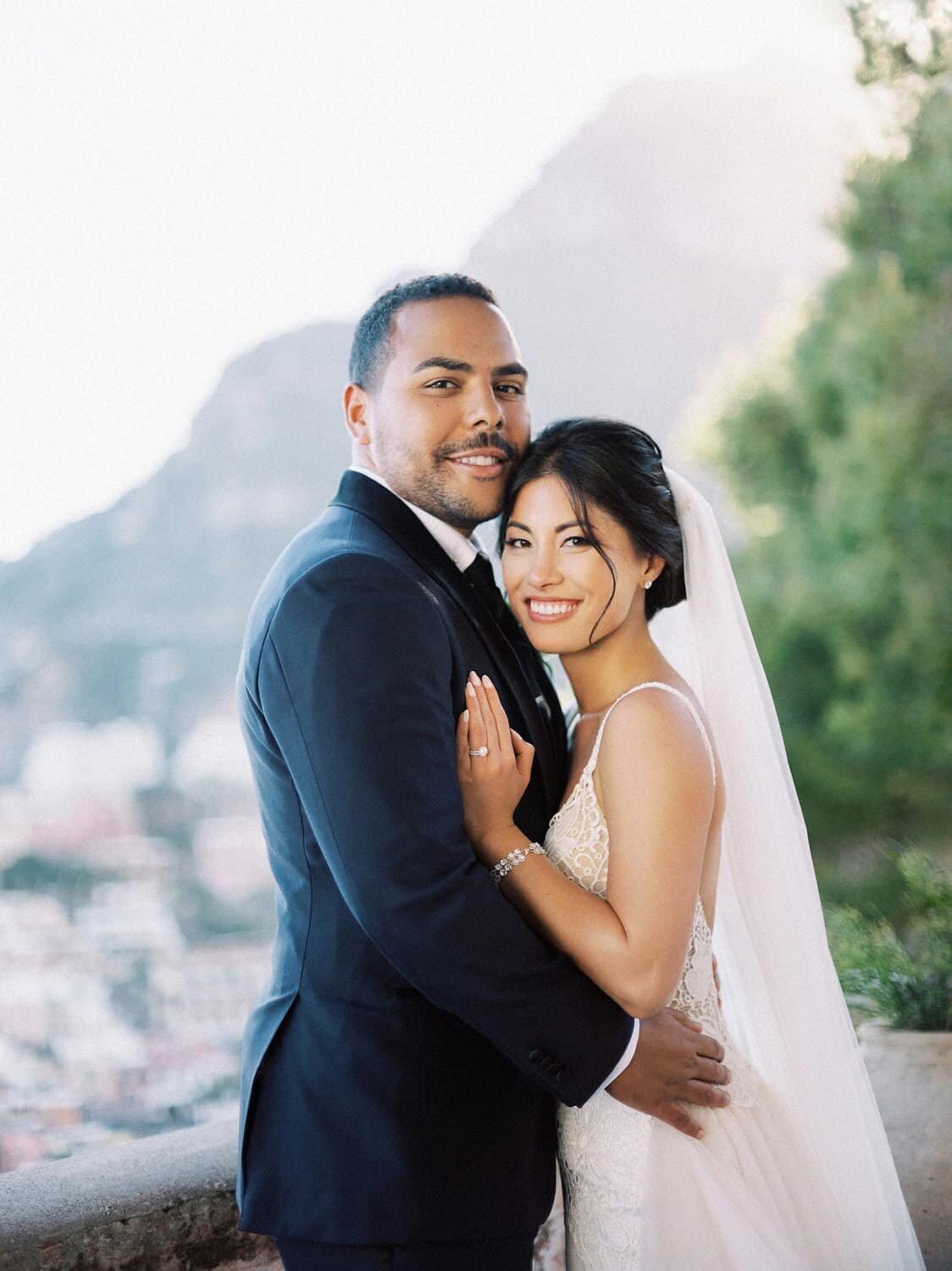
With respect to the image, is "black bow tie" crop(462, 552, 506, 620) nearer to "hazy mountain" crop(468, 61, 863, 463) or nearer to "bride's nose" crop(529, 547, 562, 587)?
"bride's nose" crop(529, 547, 562, 587)

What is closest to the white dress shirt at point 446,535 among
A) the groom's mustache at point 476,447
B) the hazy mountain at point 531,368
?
the groom's mustache at point 476,447

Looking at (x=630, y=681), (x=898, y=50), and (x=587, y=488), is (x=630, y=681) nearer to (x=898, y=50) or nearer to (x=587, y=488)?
(x=587, y=488)

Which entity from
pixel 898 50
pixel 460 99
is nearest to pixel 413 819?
pixel 898 50

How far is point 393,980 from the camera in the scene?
179cm

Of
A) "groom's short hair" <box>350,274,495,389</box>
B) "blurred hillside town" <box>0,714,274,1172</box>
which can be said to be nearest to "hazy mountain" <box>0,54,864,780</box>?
"blurred hillside town" <box>0,714,274,1172</box>

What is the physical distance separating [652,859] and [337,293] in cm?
2774

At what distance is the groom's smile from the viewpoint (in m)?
2.20

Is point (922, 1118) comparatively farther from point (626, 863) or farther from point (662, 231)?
point (662, 231)

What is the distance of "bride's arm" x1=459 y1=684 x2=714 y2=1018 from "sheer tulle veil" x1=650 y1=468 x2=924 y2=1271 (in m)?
0.28

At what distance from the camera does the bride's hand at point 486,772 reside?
1.87m

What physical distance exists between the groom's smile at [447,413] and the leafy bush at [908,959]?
1.81 m

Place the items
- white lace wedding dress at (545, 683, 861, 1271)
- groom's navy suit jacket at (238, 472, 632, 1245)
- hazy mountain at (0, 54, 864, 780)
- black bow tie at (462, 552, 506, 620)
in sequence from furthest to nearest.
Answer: hazy mountain at (0, 54, 864, 780)
black bow tie at (462, 552, 506, 620)
white lace wedding dress at (545, 683, 861, 1271)
groom's navy suit jacket at (238, 472, 632, 1245)

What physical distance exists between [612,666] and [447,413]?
0.53 metres

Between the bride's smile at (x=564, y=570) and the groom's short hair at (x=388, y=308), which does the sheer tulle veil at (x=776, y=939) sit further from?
the groom's short hair at (x=388, y=308)
